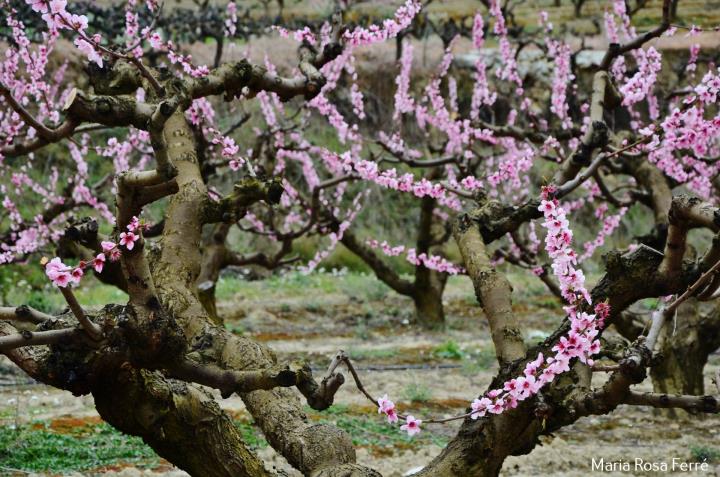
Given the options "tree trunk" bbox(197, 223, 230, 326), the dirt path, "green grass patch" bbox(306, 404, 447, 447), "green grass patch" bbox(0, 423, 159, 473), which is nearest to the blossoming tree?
the dirt path

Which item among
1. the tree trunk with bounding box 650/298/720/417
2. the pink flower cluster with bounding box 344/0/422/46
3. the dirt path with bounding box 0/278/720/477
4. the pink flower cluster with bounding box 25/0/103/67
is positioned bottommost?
the dirt path with bounding box 0/278/720/477

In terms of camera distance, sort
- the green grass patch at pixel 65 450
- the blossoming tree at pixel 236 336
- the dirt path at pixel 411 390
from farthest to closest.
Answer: the dirt path at pixel 411 390 → the green grass patch at pixel 65 450 → the blossoming tree at pixel 236 336

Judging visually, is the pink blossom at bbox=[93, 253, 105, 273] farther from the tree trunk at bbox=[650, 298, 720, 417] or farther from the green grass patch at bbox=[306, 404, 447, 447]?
the tree trunk at bbox=[650, 298, 720, 417]

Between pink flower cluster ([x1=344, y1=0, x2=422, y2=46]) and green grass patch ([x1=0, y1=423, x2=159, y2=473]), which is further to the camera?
pink flower cluster ([x1=344, y1=0, x2=422, y2=46])

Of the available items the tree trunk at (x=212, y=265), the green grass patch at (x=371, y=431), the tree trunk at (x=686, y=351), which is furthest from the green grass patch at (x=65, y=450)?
the tree trunk at (x=686, y=351)

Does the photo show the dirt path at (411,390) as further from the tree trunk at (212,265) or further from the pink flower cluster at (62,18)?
the pink flower cluster at (62,18)

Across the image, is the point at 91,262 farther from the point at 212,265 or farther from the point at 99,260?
the point at 212,265

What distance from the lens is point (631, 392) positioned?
2.34 m

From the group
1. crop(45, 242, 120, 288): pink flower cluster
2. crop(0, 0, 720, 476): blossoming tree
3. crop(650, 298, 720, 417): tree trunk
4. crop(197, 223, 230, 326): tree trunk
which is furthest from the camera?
crop(197, 223, 230, 326): tree trunk

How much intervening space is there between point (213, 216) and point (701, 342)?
11.4 ft

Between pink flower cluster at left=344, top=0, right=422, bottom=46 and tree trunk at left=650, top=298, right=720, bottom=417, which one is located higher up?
pink flower cluster at left=344, top=0, right=422, bottom=46

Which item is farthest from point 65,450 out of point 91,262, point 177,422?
point 91,262

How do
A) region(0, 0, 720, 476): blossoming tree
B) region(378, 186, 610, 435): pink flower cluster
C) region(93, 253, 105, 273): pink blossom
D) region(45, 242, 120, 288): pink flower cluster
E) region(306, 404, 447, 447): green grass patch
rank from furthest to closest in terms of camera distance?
region(306, 404, 447, 447): green grass patch < region(378, 186, 610, 435): pink flower cluster < region(0, 0, 720, 476): blossoming tree < region(93, 253, 105, 273): pink blossom < region(45, 242, 120, 288): pink flower cluster

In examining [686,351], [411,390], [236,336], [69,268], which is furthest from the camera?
[411,390]
